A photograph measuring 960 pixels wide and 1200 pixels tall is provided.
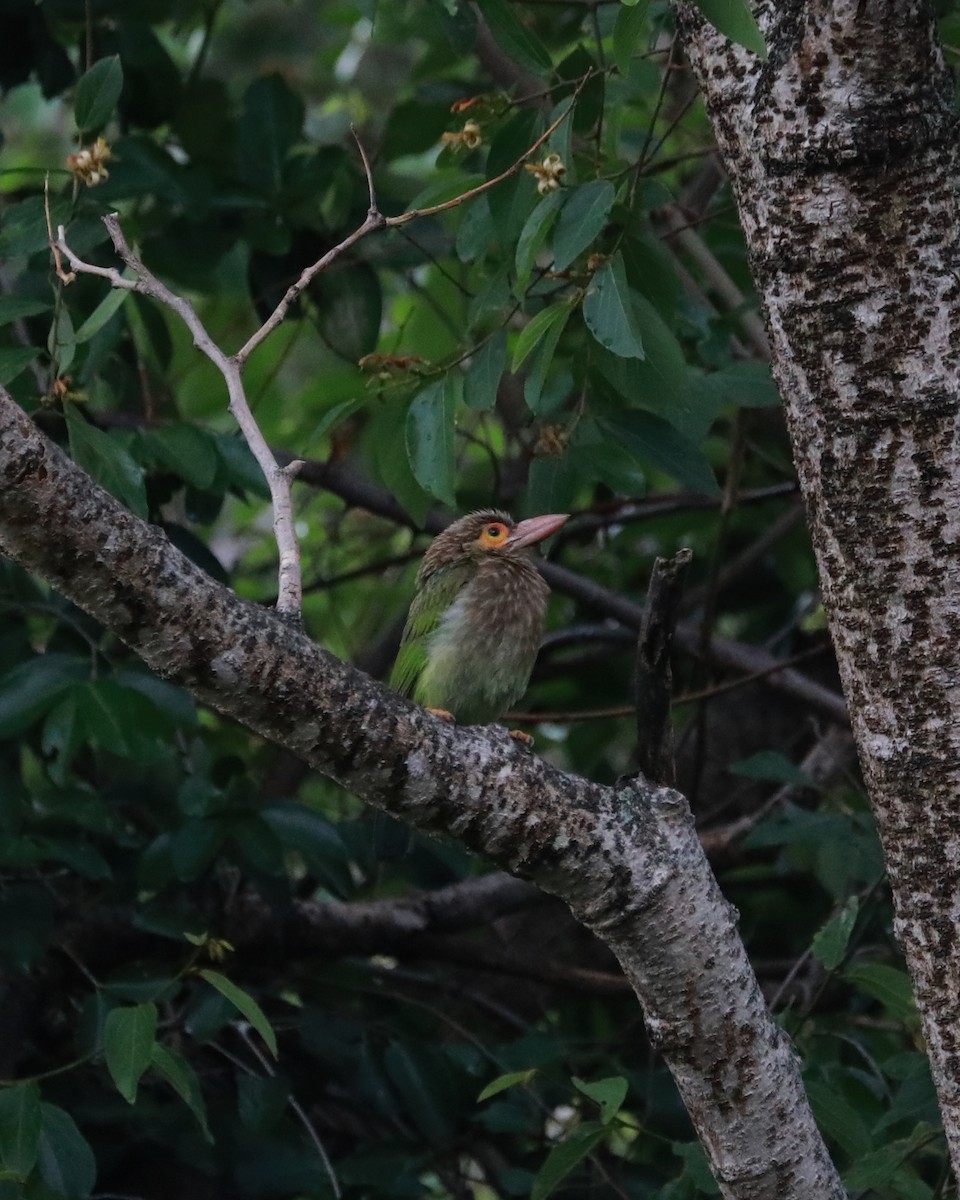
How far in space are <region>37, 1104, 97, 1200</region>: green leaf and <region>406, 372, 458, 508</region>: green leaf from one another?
1.25 meters

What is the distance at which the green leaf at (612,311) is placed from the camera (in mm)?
2283

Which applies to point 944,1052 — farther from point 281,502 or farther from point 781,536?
point 781,536

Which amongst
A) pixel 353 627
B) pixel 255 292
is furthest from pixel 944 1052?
pixel 353 627

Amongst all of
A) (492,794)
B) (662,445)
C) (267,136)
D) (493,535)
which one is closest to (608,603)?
(493,535)

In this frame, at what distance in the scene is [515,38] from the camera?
8.61 feet

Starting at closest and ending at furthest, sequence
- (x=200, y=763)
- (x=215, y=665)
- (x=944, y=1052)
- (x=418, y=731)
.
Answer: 1. (x=215, y=665)
2. (x=418, y=731)
3. (x=944, y=1052)
4. (x=200, y=763)

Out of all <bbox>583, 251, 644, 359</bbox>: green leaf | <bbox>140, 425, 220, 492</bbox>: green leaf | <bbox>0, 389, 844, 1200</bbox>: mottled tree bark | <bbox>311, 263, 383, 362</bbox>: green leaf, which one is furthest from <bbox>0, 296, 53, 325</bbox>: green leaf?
<bbox>311, 263, 383, 362</bbox>: green leaf

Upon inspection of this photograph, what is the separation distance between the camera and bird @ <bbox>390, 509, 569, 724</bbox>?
11.4 ft

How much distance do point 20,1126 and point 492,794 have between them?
3.68 feet

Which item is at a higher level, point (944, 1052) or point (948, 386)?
point (948, 386)

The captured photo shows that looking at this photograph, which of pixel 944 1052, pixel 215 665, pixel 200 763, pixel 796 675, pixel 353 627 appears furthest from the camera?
pixel 353 627

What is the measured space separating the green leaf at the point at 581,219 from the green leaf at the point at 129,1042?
1.32 m

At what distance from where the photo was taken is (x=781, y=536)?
466cm

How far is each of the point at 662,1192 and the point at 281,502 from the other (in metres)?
1.37
